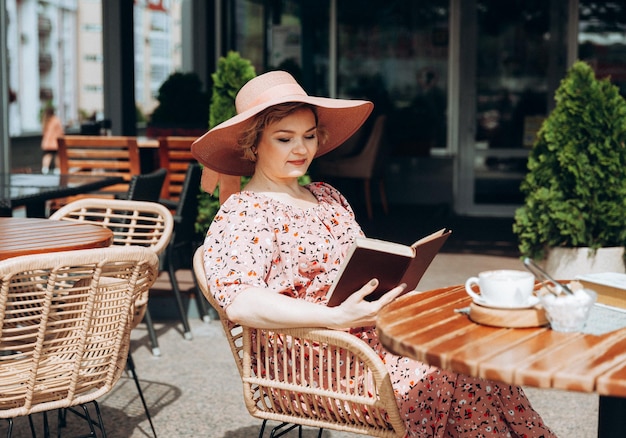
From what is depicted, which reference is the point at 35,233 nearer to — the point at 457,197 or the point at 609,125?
the point at 609,125

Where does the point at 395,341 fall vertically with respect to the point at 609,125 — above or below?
below

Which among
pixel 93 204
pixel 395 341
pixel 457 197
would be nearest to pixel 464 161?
pixel 457 197

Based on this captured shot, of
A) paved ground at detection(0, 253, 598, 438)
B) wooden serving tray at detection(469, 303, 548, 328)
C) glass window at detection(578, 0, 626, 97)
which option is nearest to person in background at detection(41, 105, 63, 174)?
glass window at detection(578, 0, 626, 97)

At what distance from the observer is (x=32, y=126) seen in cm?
2608

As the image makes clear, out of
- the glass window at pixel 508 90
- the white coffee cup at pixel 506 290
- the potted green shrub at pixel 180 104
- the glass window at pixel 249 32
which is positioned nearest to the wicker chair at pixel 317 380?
the white coffee cup at pixel 506 290

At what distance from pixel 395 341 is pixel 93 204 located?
7.10ft

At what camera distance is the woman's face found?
2.63 m

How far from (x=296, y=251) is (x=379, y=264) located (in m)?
0.39

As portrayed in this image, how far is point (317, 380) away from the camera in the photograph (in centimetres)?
248

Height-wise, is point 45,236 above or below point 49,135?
above

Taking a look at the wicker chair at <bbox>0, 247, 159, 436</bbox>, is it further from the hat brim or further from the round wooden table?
the hat brim

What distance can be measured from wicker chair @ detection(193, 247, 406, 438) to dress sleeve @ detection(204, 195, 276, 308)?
0.07 meters

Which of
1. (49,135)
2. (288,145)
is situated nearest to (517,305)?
(288,145)

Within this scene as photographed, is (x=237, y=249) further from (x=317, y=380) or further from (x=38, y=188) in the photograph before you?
(x=38, y=188)
